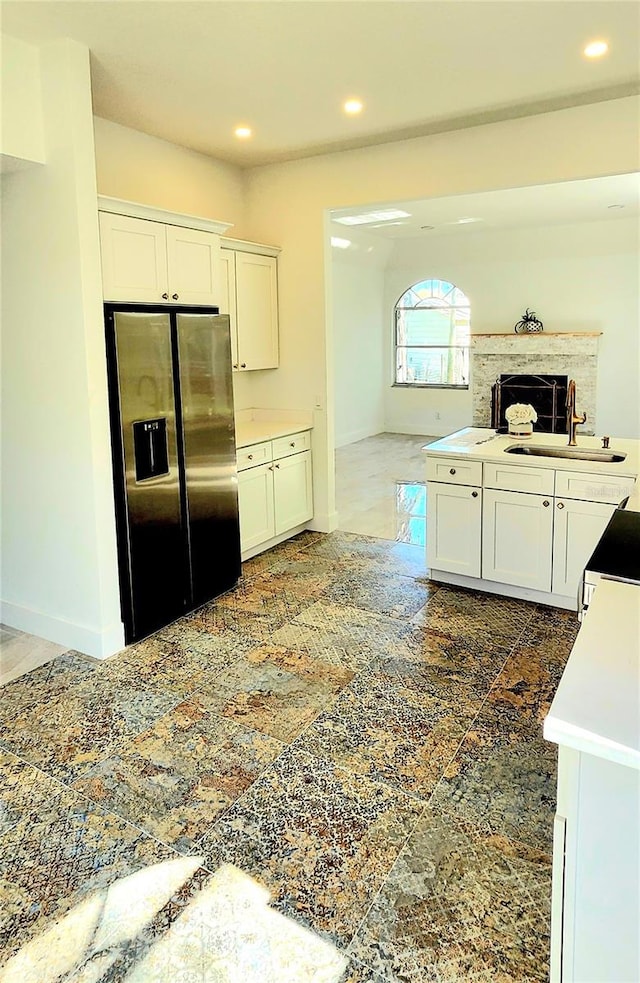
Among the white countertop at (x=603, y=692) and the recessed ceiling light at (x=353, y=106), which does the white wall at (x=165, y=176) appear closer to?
the recessed ceiling light at (x=353, y=106)

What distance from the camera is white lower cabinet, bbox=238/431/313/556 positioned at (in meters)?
4.61

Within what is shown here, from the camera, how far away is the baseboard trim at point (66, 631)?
134 inches

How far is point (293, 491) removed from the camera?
519cm

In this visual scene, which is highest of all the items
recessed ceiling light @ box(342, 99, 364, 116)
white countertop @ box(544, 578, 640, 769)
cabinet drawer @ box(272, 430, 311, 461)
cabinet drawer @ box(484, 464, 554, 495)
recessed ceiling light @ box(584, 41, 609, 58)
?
recessed ceiling light @ box(342, 99, 364, 116)

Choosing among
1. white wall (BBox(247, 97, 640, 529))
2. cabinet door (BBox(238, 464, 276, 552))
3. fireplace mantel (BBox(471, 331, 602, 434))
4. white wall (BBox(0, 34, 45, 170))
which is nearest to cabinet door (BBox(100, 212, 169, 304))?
white wall (BBox(0, 34, 45, 170))

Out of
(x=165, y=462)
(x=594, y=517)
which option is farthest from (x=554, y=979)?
(x=165, y=462)

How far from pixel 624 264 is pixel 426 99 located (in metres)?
5.68

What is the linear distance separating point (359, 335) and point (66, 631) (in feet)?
23.3

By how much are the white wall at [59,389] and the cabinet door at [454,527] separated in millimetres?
1968

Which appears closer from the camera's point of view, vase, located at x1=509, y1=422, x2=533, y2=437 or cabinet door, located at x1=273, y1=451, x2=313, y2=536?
vase, located at x1=509, y1=422, x2=533, y2=437

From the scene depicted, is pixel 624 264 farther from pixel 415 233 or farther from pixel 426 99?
pixel 426 99

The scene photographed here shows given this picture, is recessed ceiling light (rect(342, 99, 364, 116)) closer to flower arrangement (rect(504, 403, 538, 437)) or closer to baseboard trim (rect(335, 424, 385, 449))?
flower arrangement (rect(504, 403, 538, 437))

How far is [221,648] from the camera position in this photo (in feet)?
11.5

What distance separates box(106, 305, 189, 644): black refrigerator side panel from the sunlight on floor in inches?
68.3
